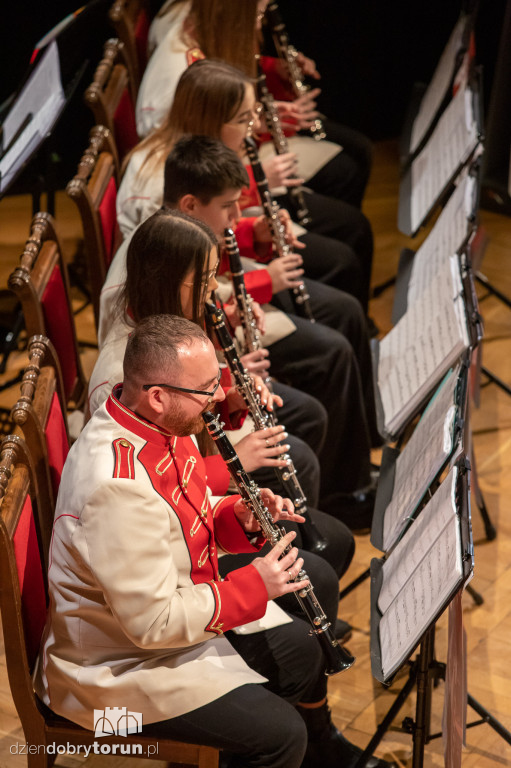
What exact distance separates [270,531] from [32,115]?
172 cm

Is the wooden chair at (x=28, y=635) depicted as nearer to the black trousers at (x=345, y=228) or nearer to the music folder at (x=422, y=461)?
the music folder at (x=422, y=461)

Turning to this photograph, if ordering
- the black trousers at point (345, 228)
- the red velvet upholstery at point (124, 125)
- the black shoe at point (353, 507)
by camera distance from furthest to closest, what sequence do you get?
the black trousers at point (345, 228)
the red velvet upholstery at point (124, 125)
the black shoe at point (353, 507)

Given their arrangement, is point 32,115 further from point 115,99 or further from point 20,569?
point 20,569

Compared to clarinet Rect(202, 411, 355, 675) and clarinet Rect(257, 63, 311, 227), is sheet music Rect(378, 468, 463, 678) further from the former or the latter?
clarinet Rect(257, 63, 311, 227)

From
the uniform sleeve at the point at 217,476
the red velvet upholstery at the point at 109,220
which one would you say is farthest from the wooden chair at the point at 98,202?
the uniform sleeve at the point at 217,476

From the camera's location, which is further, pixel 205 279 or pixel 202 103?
pixel 202 103

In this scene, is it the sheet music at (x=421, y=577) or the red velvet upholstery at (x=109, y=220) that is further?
the red velvet upholstery at (x=109, y=220)

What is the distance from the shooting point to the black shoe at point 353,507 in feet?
9.64

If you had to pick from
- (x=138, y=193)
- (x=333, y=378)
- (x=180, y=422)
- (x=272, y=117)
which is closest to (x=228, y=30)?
(x=272, y=117)

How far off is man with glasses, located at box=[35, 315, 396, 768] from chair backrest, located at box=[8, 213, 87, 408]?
503 mm

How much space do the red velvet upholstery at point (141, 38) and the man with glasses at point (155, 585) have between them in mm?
2165

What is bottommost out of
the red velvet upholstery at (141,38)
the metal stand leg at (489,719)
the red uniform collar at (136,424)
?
the metal stand leg at (489,719)

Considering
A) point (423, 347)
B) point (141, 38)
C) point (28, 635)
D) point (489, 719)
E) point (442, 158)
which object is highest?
point (141, 38)

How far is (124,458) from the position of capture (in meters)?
1.63
